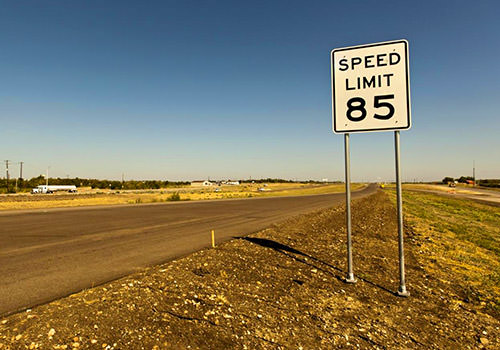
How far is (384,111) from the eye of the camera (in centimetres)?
477

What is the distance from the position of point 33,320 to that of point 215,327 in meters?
2.37

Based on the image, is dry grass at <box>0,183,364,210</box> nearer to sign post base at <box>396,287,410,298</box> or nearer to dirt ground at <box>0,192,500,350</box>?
dirt ground at <box>0,192,500,350</box>

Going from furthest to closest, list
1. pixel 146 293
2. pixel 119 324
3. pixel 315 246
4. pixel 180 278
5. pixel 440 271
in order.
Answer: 1. pixel 315 246
2. pixel 440 271
3. pixel 180 278
4. pixel 146 293
5. pixel 119 324

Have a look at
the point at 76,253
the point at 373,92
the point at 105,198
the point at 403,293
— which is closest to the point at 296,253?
the point at 403,293

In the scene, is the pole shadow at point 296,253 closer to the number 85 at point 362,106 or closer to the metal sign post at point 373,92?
the metal sign post at point 373,92

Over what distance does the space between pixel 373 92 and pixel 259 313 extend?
4.07 meters

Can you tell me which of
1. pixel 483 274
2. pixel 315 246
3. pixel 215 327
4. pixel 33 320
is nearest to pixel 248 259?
pixel 315 246

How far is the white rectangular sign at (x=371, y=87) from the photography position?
15.3 ft

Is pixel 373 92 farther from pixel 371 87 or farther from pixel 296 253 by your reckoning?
pixel 296 253

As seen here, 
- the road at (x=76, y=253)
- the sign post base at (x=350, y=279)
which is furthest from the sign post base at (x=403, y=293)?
the road at (x=76, y=253)

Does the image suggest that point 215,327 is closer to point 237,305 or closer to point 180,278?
point 237,305

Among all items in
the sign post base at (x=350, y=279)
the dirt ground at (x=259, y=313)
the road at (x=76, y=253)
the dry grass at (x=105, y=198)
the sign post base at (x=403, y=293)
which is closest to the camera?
the dirt ground at (x=259, y=313)

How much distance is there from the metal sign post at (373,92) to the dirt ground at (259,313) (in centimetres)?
75

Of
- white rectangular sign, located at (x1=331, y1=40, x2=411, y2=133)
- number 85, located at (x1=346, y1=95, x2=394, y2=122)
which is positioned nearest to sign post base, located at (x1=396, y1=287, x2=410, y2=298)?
white rectangular sign, located at (x1=331, y1=40, x2=411, y2=133)
